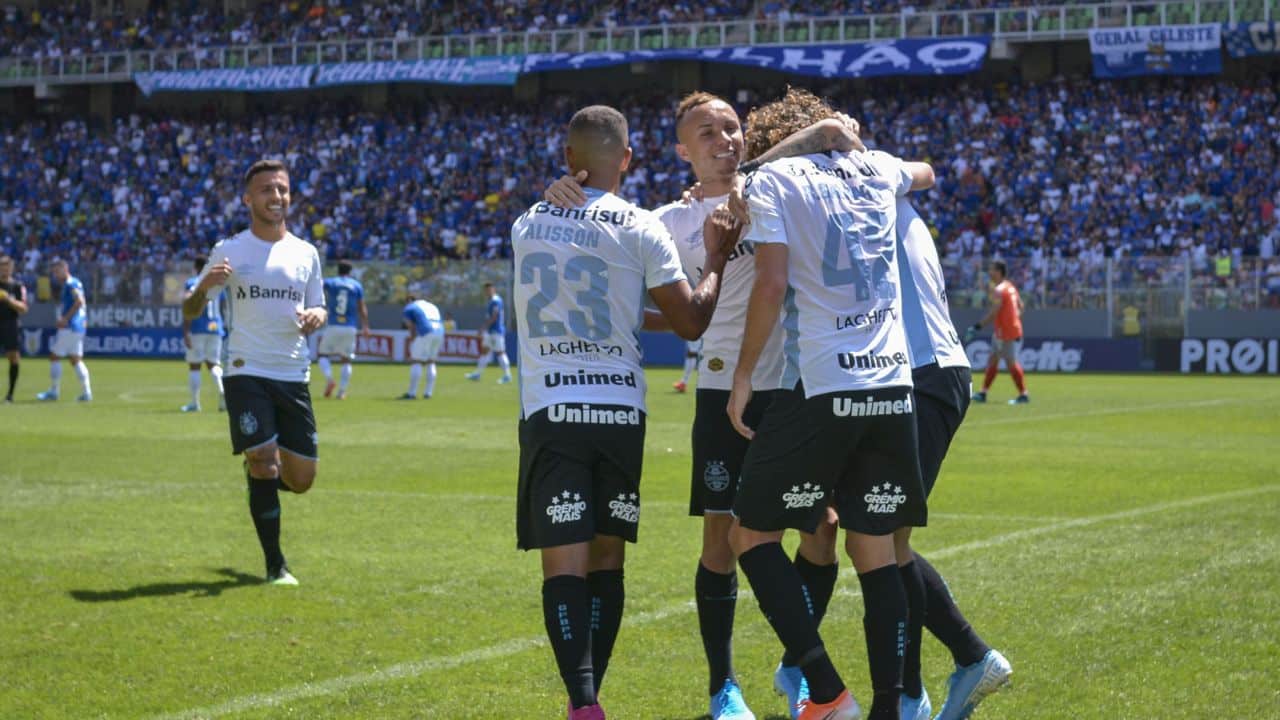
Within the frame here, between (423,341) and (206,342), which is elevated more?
(206,342)

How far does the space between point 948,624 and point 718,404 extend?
1180mm

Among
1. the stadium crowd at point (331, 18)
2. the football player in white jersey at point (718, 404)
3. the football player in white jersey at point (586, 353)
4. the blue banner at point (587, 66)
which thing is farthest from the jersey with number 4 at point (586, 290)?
the stadium crowd at point (331, 18)

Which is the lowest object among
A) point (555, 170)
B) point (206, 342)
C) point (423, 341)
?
point (423, 341)

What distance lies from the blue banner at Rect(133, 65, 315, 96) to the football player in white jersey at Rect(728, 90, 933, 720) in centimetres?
4921

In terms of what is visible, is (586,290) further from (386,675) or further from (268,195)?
(268,195)

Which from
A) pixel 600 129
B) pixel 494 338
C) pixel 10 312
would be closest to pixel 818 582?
pixel 600 129

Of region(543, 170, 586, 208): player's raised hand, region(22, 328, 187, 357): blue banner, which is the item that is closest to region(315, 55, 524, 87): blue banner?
region(22, 328, 187, 357): blue banner

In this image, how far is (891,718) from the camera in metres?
5.04

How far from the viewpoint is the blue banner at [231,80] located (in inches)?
2060

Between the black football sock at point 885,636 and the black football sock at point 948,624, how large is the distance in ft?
1.61

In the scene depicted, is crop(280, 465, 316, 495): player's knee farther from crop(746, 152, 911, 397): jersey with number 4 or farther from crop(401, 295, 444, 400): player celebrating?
crop(401, 295, 444, 400): player celebrating

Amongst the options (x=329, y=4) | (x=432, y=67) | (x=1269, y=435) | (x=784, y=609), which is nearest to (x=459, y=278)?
(x=432, y=67)

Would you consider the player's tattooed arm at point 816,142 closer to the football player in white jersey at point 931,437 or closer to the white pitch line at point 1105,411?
the football player in white jersey at point 931,437

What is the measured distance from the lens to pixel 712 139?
5.86 metres
